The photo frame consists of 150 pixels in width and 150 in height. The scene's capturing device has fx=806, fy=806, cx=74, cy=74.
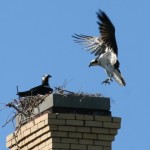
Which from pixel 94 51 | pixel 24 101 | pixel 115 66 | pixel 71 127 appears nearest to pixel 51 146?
pixel 71 127

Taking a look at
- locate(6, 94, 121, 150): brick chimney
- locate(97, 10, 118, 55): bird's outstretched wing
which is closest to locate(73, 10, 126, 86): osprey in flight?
locate(97, 10, 118, 55): bird's outstretched wing

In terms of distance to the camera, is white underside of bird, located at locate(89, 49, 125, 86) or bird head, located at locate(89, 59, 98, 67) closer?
white underside of bird, located at locate(89, 49, 125, 86)

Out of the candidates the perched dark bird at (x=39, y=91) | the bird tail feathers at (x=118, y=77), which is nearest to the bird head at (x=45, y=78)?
the perched dark bird at (x=39, y=91)

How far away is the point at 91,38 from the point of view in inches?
675

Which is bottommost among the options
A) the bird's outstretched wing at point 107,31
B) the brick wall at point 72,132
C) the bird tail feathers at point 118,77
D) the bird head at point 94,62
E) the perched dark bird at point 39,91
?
the brick wall at point 72,132

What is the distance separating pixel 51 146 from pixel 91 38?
675 cm

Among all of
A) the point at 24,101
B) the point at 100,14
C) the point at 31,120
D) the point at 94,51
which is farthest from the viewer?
the point at 94,51

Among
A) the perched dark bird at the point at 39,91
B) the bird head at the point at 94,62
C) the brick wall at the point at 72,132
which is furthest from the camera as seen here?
the bird head at the point at 94,62

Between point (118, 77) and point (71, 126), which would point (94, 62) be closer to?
point (118, 77)

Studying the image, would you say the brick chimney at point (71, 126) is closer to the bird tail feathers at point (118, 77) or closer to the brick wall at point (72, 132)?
the brick wall at point (72, 132)

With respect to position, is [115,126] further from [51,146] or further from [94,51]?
[94,51]

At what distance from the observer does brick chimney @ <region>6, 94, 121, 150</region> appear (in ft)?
35.3

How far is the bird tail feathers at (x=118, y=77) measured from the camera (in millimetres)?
14819

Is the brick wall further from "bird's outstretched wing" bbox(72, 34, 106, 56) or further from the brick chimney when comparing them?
"bird's outstretched wing" bbox(72, 34, 106, 56)
